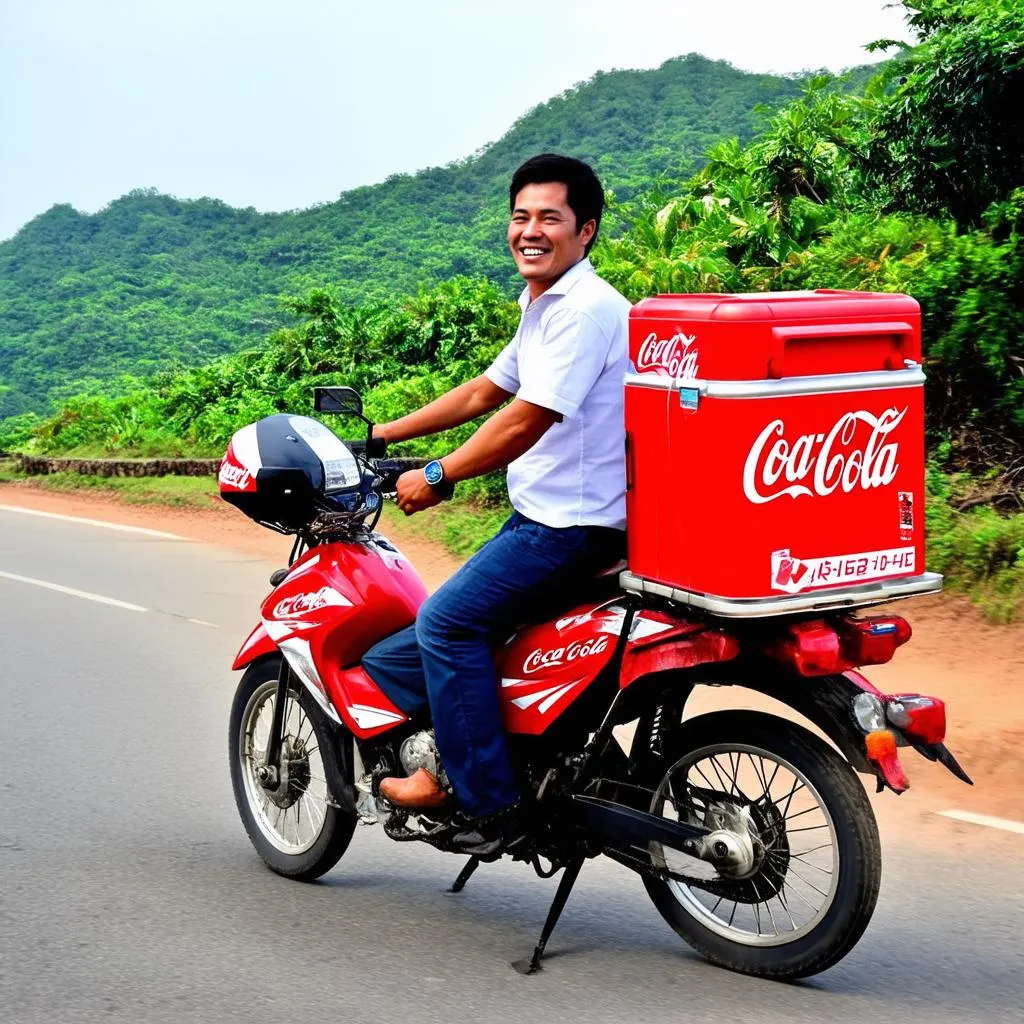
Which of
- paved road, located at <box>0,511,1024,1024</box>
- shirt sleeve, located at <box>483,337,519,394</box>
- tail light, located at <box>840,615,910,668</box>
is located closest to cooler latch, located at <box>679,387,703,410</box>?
tail light, located at <box>840,615,910,668</box>

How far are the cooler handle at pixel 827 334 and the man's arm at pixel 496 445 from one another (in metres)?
0.67

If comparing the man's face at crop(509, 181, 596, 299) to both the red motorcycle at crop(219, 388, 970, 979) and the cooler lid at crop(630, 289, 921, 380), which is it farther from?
the red motorcycle at crop(219, 388, 970, 979)

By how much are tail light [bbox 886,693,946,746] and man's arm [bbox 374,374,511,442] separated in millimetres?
1627

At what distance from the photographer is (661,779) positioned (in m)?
4.26

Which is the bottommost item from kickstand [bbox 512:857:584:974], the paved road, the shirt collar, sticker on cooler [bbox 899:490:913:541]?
the paved road

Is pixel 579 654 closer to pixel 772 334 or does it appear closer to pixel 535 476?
pixel 535 476

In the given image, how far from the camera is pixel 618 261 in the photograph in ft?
49.9

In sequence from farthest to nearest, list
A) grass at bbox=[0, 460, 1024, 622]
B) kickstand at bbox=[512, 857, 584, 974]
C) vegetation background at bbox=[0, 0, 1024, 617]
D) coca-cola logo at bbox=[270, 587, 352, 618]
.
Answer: vegetation background at bbox=[0, 0, 1024, 617], grass at bbox=[0, 460, 1024, 622], coca-cola logo at bbox=[270, 587, 352, 618], kickstand at bbox=[512, 857, 584, 974]

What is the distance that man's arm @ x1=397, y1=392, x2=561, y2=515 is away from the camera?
4172mm

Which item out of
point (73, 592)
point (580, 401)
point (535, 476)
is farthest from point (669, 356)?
point (73, 592)

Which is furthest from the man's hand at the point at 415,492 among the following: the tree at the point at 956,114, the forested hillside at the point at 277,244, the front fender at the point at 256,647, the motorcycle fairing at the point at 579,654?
the forested hillside at the point at 277,244

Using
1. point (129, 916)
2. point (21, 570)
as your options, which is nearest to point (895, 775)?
point (129, 916)

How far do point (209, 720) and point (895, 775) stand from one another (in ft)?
13.8

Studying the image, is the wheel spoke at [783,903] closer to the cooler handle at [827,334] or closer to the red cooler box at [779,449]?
the red cooler box at [779,449]
